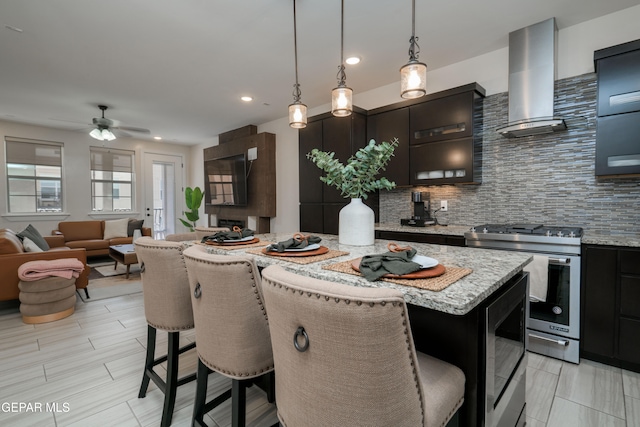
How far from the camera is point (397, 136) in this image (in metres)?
3.46

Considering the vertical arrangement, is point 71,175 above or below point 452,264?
above

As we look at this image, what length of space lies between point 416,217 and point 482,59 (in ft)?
5.76

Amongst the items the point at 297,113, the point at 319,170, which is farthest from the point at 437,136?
the point at 297,113

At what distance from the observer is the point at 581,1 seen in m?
2.28

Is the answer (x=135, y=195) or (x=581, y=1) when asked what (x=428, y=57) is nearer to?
(x=581, y=1)

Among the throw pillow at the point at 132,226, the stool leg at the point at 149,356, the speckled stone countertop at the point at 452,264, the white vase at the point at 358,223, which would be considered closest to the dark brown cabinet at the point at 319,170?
the white vase at the point at 358,223

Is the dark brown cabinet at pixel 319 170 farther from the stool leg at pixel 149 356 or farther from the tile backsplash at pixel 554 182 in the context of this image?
the stool leg at pixel 149 356

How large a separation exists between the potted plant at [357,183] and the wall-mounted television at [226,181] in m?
4.10

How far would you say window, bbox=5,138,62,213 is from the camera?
5711 millimetres

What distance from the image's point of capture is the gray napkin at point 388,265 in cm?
99

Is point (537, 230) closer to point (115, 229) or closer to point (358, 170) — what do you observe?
point (358, 170)

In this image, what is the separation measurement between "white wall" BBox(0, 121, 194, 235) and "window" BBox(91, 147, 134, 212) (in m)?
0.12

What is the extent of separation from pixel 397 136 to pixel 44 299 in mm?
4094

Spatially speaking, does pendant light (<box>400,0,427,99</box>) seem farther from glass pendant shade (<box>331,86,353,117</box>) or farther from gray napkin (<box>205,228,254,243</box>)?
gray napkin (<box>205,228,254,243</box>)
